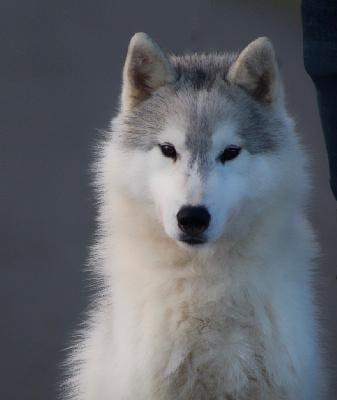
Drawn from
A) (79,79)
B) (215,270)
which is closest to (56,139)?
(79,79)

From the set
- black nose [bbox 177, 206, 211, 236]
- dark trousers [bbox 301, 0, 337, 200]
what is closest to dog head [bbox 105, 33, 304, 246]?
black nose [bbox 177, 206, 211, 236]

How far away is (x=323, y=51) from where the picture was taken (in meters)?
3.70

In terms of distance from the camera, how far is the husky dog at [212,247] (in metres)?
3.41

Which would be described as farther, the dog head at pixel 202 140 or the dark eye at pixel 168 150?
the dark eye at pixel 168 150

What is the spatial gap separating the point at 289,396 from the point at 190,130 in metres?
1.21

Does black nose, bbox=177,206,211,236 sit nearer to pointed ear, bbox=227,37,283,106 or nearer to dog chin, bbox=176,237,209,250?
dog chin, bbox=176,237,209,250

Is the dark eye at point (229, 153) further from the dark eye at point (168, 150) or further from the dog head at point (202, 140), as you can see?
the dark eye at point (168, 150)

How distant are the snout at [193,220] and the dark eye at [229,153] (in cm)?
31

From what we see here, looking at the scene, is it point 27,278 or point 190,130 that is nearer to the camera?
point 190,130

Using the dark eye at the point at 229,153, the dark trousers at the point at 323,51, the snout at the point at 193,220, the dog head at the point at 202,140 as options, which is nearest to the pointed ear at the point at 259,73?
the dog head at the point at 202,140

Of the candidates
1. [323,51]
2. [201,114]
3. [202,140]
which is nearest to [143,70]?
[201,114]

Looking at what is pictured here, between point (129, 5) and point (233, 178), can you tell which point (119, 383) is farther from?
point (129, 5)

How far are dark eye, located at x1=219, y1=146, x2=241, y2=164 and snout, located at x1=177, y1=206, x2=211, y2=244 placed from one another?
12.2 inches

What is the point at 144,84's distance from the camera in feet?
12.2
